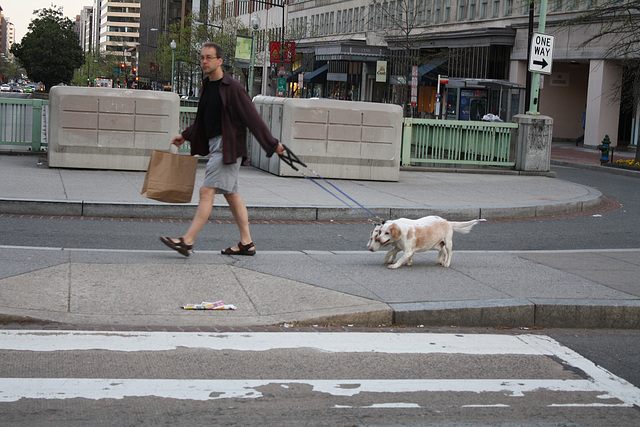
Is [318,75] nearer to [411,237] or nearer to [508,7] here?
[508,7]

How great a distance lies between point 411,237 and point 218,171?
187 cm

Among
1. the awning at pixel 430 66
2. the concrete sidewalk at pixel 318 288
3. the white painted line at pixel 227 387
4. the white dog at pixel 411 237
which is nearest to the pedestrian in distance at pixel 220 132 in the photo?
the concrete sidewalk at pixel 318 288

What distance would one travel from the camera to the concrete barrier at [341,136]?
16.1 meters

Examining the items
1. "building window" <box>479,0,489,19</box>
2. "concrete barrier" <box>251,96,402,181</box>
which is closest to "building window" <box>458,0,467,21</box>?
"building window" <box>479,0,489,19</box>

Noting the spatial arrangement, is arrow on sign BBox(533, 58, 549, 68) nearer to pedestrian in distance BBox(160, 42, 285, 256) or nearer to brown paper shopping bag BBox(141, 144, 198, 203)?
pedestrian in distance BBox(160, 42, 285, 256)

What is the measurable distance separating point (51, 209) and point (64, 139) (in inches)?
191

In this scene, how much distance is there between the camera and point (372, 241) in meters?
7.59

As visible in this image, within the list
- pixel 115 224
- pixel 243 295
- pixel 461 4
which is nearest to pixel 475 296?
pixel 243 295

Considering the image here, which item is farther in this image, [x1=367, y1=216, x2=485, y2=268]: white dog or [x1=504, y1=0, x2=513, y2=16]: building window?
[x1=504, y1=0, x2=513, y2=16]: building window

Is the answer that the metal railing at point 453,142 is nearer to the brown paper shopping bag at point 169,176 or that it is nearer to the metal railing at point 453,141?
the metal railing at point 453,141

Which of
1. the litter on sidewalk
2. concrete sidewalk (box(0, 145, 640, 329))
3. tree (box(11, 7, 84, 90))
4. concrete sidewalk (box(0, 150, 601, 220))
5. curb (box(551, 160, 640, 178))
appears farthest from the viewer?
tree (box(11, 7, 84, 90))

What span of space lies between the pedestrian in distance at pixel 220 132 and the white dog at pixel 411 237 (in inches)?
47.0

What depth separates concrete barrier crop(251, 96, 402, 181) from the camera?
1612 centimetres

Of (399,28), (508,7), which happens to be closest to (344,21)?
(399,28)
